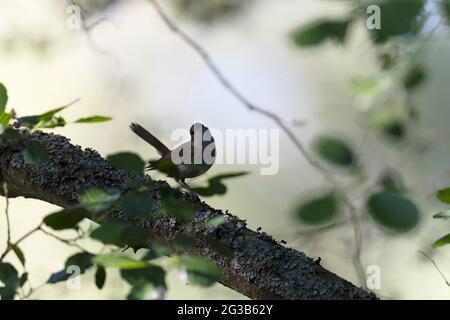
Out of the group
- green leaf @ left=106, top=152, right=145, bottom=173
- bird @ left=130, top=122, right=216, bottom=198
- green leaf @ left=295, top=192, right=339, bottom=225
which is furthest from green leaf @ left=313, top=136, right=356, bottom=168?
bird @ left=130, top=122, right=216, bottom=198

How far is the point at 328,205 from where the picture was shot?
740mm

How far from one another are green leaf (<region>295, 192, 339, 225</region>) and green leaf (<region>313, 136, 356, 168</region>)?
Answer: 0.06 metres

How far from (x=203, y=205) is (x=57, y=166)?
0.33 meters

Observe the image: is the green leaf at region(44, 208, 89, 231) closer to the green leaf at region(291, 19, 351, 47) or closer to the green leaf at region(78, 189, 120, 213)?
the green leaf at region(78, 189, 120, 213)

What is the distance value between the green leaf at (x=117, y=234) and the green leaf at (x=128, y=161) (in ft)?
0.38

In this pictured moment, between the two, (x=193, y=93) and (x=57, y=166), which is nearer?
(x=57, y=166)

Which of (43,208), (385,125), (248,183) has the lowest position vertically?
(385,125)

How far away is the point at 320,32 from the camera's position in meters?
0.77

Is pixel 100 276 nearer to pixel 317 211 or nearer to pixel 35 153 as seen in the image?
pixel 35 153

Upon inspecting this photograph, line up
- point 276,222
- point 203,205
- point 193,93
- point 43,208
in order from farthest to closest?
point 193,93 < point 276,222 < point 43,208 < point 203,205

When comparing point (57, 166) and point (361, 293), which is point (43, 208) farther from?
point (361, 293)

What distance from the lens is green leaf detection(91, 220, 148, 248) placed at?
92 centimetres

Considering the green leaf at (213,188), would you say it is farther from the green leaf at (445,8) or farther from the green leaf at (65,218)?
the green leaf at (445,8)
